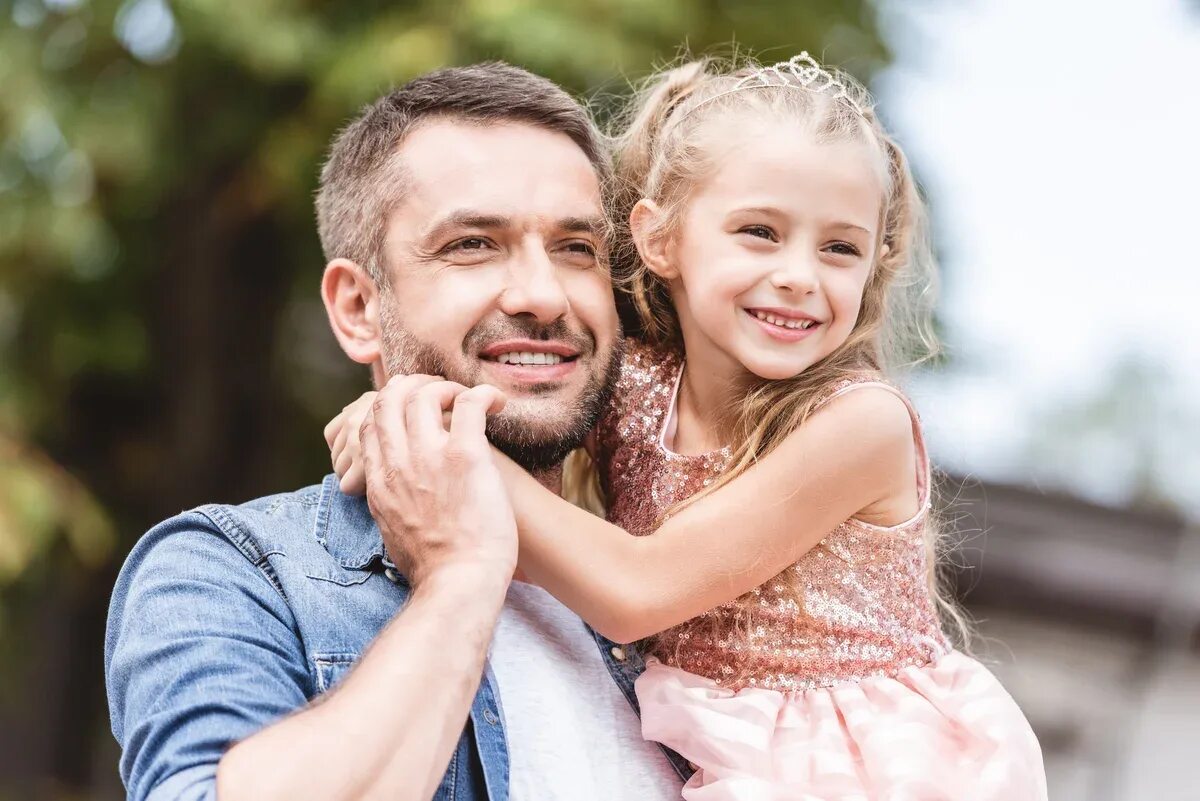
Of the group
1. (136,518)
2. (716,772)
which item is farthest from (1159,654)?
(716,772)

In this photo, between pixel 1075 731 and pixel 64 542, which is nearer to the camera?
pixel 64 542

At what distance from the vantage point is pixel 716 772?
2.05 m

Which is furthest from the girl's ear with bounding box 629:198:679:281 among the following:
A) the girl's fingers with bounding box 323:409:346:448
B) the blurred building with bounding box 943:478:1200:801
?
the blurred building with bounding box 943:478:1200:801

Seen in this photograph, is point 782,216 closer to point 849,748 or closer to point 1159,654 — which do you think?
point 849,748

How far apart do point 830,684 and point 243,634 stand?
3.04 ft

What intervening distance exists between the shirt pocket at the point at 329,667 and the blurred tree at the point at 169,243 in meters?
2.18

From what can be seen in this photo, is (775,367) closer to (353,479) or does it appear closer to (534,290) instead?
(534,290)

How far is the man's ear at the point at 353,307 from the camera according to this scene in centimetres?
249

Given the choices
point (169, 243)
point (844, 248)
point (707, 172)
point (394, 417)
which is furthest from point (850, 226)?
point (169, 243)

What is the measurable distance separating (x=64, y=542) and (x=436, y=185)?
4499 millimetres

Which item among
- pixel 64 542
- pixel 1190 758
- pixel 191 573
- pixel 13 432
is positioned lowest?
pixel 1190 758

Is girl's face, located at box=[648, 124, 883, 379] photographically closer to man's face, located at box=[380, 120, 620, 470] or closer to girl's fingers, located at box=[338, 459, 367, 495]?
man's face, located at box=[380, 120, 620, 470]

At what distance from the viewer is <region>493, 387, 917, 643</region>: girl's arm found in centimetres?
200

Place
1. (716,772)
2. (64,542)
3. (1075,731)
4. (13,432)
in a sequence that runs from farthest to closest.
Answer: (1075,731)
(64,542)
(13,432)
(716,772)
